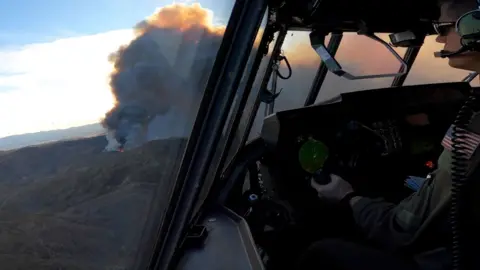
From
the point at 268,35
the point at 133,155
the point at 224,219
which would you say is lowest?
the point at 224,219

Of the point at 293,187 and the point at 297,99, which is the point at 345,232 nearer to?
the point at 293,187

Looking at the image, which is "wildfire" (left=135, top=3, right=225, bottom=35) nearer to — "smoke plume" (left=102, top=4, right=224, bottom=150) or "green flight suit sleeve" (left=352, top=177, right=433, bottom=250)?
"smoke plume" (left=102, top=4, right=224, bottom=150)

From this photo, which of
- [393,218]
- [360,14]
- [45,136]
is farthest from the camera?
[360,14]

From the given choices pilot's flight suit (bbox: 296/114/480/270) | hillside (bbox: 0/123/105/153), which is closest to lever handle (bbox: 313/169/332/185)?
pilot's flight suit (bbox: 296/114/480/270)

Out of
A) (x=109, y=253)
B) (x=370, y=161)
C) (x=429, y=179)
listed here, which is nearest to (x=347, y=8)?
(x=429, y=179)

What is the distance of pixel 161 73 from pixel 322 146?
141 centimetres

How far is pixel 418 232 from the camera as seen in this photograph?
153 cm

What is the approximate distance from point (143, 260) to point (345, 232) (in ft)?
4.37

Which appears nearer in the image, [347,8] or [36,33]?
[36,33]

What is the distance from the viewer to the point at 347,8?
74.2 inches

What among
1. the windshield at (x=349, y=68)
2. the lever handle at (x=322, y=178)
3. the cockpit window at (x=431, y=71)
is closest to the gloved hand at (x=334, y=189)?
the lever handle at (x=322, y=178)

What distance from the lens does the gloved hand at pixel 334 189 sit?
2.13m

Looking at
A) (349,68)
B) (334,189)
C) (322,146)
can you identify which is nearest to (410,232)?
(334,189)

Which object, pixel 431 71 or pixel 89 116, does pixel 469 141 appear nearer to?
pixel 89 116
